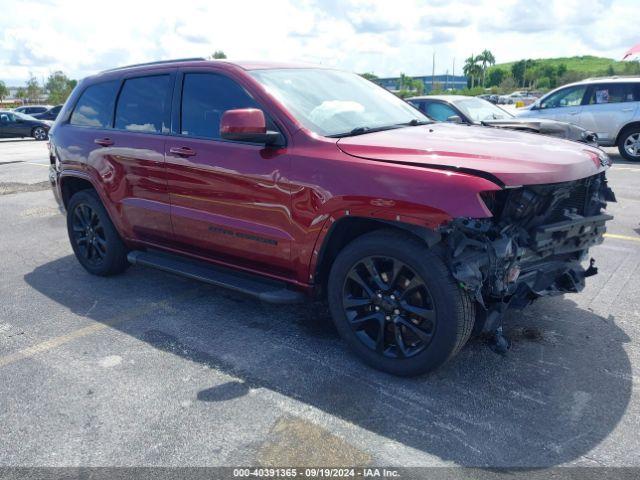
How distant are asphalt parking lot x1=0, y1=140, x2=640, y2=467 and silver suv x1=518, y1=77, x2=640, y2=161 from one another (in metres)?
8.66

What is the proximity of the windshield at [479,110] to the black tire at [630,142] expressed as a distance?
3204 mm

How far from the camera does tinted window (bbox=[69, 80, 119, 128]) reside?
4.92 metres

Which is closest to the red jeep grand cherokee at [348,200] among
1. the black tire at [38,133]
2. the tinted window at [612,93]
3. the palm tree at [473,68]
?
the tinted window at [612,93]

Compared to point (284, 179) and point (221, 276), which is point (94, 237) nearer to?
point (221, 276)

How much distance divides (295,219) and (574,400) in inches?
74.9

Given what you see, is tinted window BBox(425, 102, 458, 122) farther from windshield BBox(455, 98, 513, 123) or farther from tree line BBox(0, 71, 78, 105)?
tree line BBox(0, 71, 78, 105)

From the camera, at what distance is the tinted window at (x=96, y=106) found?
4.92 metres

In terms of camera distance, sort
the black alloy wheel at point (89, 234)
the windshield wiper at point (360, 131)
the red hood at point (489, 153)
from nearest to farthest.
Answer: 1. the red hood at point (489, 153)
2. the windshield wiper at point (360, 131)
3. the black alloy wheel at point (89, 234)

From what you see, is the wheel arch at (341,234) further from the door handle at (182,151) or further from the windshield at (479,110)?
the windshield at (479,110)

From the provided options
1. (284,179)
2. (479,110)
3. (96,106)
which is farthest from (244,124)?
(479,110)

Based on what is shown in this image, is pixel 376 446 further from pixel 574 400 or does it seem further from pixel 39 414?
pixel 39 414

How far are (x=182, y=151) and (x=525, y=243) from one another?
8.09ft

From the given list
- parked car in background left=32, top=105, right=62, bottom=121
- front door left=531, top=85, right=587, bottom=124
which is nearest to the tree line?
parked car in background left=32, top=105, right=62, bottom=121

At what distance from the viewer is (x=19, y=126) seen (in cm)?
2406
